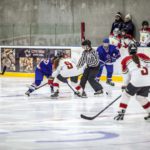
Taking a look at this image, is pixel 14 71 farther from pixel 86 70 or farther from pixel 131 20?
pixel 86 70

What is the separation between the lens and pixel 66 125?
914cm

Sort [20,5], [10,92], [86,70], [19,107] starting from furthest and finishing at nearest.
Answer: [20,5] < [10,92] < [86,70] < [19,107]

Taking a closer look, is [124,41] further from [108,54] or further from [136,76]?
[136,76]

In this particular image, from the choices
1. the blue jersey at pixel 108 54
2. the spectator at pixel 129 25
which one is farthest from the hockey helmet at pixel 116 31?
the blue jersey at pixel 108 54

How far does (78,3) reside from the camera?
21.4 m

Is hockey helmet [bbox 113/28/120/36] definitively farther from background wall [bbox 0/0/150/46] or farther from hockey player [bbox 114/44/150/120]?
hockey player [bbox 114/44/150/120]

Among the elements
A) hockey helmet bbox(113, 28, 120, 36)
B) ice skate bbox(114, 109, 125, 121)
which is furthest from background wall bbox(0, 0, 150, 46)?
ice skate bbox(114, 109, 125, 121)

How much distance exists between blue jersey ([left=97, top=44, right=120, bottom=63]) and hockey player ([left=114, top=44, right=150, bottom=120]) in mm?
6348

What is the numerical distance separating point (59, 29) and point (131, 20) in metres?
2.54

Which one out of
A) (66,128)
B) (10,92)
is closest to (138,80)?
(66,128)

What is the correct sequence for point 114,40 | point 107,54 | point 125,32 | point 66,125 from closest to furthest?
1. point 66,125
2. point 107,54
3. point 114,40
4. point 125,32

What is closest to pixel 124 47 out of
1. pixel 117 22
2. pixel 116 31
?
pixel 116 31

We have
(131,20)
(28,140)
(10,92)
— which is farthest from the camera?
(131,20)

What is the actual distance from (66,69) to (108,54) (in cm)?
247
